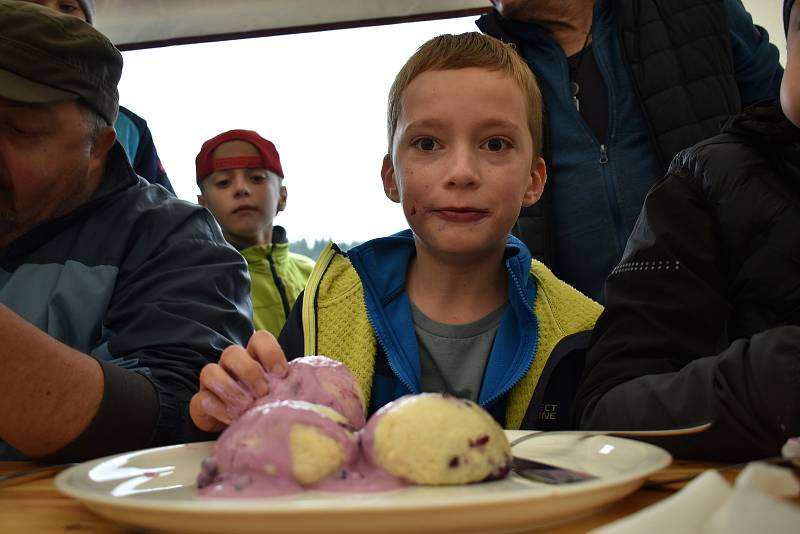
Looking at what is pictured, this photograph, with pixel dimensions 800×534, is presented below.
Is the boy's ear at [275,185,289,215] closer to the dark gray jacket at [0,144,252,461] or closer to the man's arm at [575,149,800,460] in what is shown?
the dark gray jacket at [0,144,252,461]

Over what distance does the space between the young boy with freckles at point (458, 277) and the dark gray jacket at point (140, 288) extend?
0.24 metres

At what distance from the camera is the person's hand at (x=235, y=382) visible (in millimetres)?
779

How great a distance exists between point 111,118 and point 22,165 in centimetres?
18

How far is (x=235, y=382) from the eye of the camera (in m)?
0.79

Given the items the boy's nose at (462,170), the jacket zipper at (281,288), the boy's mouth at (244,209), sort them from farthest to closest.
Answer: the boy's mouth at (244,209) → the jacket zipper at (281,288) → the boy's nose at (462,170)

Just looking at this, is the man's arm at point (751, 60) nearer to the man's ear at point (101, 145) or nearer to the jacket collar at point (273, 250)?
the man's ear at point (101, 145)

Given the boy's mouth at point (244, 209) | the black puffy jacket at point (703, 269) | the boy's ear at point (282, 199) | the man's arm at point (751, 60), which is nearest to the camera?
the black puffy jacket at point (703, 269)

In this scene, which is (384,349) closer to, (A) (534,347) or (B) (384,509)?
(A) (534,347)

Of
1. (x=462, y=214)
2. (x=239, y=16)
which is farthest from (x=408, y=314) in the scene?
(x=239, y=16)

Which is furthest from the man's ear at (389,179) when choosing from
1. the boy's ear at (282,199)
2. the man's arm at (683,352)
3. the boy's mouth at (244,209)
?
the boy's ear at (282,199)

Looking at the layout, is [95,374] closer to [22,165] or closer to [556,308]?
[22,165]

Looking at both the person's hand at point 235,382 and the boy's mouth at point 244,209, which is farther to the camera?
the boy's mouth at point 244,209

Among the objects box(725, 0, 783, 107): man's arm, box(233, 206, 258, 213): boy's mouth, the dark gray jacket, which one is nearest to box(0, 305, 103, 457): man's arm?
the dark gray jacket

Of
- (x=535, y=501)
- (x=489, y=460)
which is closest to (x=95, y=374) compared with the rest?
(x=489, y=460)
